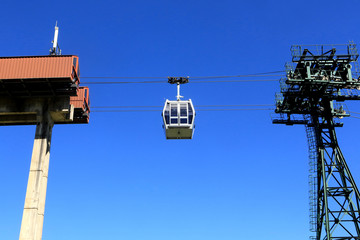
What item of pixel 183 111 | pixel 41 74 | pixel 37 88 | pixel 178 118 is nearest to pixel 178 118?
pixel 178 118

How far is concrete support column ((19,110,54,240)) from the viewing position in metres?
32.6

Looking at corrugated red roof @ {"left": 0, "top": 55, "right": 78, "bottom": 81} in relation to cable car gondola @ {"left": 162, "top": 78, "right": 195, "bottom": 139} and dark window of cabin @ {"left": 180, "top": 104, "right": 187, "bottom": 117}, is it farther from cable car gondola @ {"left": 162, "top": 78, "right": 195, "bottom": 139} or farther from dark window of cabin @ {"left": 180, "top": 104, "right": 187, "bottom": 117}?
dark window of cabin @ {"left": 180, "top": 104, "right": 187, "bottom": 117}

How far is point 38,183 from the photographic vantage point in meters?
33.8

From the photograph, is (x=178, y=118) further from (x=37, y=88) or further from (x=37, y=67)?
(x=37, y=88)

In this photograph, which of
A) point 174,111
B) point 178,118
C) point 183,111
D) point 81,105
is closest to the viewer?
point 178,118

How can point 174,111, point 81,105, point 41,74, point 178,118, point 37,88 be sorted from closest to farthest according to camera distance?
point 178,118
point 174,111
point 41,74
point 37,88
point 81,105

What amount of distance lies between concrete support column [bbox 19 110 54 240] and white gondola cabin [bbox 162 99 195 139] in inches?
470

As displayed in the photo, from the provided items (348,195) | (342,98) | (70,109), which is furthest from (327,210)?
(70,109)

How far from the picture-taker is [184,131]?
91.8 ft

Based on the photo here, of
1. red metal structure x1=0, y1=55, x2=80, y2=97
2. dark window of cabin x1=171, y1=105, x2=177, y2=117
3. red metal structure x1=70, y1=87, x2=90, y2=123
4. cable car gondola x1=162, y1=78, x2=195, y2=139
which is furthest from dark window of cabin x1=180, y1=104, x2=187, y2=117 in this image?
red metal structure x1=70, y1=87, x2=90, y2=123

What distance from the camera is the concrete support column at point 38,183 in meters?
32.6

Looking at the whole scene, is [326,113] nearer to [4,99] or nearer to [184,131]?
[184,131]

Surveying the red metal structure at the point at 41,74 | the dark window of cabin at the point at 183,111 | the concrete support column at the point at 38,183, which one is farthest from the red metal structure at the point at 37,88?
the dark window of cabin at the point at 183,111

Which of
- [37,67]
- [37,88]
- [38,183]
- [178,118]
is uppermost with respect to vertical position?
[37,67]
